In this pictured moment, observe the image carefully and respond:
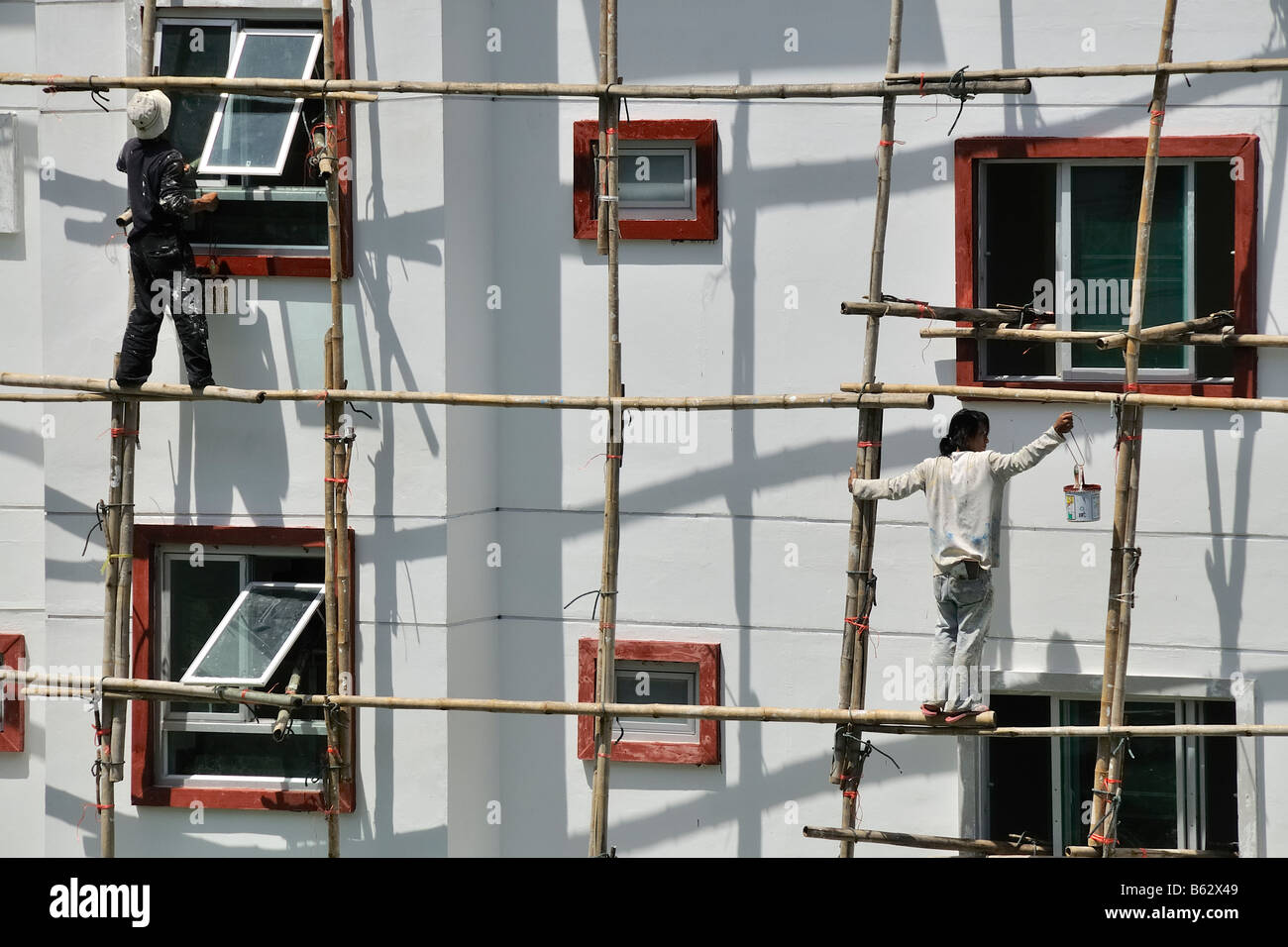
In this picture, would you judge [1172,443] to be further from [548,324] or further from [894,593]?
[548,324]

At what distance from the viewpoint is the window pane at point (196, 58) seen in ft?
30.8

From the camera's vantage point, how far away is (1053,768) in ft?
30.8

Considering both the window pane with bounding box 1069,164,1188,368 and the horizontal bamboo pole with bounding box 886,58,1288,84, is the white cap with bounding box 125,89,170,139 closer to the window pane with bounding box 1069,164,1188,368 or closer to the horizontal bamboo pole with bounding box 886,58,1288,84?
the horizontal bamboo pole with bounding box 886,58,1288,84

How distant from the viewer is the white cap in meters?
8.76

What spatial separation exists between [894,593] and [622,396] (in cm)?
200

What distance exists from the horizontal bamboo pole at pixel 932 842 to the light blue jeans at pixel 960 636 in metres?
0.98

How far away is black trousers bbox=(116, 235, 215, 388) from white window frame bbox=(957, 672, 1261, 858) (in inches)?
196

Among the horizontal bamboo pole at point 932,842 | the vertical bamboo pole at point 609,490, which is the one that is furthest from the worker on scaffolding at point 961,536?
the vertical bamboo pole at point 609,490

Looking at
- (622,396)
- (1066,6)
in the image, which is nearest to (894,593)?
(622,396)

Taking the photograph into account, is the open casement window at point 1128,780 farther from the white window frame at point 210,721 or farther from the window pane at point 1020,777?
the white window frame at point 210,721

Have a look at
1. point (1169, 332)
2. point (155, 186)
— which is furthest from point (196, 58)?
point (1169, 332)

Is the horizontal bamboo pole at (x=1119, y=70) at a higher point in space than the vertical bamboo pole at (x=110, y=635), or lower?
higher

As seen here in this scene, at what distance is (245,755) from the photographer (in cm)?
954

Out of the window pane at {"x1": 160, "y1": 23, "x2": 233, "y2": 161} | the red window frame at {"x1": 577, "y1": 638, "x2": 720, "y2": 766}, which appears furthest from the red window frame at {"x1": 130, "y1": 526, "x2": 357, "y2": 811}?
the window pane at {"x1": 160, "y1": 23, "x2": 233, "y2": 161}
